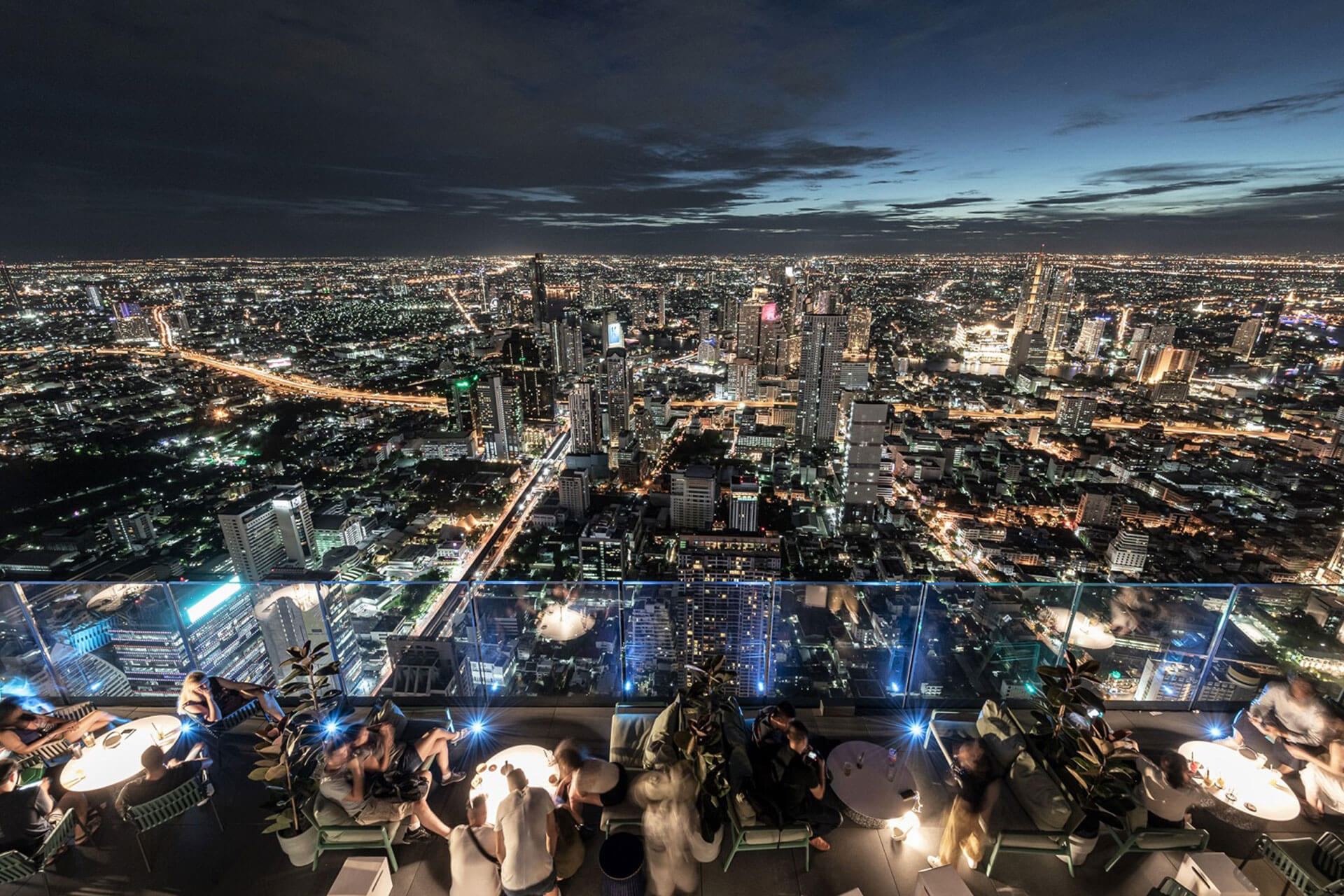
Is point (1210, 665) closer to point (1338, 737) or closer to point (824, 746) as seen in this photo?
point (1338, 737)

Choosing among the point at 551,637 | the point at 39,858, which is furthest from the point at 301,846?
the point at 551,637

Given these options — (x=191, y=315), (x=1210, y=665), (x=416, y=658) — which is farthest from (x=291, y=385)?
(x=1210, y=665)

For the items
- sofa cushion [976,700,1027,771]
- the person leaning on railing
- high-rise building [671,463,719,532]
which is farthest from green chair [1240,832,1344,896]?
high-rise building [671,463,719,532]

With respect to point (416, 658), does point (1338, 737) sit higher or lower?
higher

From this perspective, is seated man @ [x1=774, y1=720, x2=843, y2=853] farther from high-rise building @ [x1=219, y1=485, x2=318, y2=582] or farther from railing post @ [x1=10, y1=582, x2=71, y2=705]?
high-rise building @ [x1=219, y1=485, x2=318, y2=582]

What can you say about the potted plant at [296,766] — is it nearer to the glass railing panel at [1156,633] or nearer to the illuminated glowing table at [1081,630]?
the illuminated glowing table at [1081,630]

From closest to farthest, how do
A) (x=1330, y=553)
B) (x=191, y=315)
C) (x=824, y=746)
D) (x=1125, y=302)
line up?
(x=824, y=746), (x=1330, y=553), (x=191, y=315), (x=1125, y=302)

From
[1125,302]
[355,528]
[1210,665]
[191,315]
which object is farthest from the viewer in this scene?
[1125,302]

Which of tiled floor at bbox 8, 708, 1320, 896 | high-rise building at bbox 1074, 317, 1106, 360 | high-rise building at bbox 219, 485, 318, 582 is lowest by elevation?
high-rise building at bbox 219, 485, 318, 582
